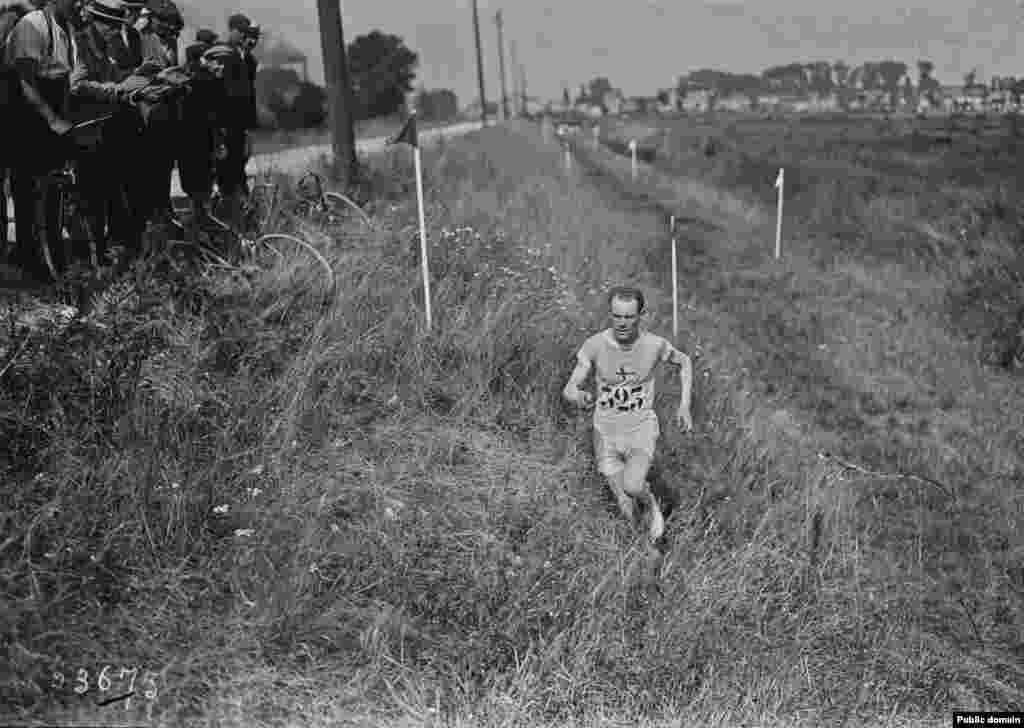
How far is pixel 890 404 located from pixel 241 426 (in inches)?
276

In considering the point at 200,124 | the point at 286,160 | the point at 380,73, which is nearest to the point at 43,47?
the point at 200,124

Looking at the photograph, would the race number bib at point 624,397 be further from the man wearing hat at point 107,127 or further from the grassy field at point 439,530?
the man wearing hat at point 107,127

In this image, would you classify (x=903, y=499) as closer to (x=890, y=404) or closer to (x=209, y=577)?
(x=890, y=404)

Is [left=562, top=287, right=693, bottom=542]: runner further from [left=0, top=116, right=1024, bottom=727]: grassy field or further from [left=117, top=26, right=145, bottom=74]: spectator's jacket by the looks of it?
[left=117, top=26, right=145, bottom=74]: spectator's jacket

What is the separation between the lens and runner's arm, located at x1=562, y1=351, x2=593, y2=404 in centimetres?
530

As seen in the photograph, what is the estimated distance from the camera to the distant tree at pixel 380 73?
170 feet

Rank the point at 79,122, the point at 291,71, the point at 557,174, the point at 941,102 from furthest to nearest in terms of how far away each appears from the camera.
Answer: the point at 941,102
the point at 291,71
the point at 557,174
the point at 79,122

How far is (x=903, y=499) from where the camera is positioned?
7477 mm

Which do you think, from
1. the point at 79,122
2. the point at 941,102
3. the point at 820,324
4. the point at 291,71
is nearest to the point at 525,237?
the point at 820,324

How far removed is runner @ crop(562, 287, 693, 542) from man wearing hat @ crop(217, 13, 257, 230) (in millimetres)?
3428

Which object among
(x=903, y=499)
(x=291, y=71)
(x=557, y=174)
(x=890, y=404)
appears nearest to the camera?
(x=903, y=499)

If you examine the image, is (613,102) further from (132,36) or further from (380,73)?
(132,36)

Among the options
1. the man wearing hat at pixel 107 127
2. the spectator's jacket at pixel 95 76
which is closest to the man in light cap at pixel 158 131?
the man wearing hat at pixel 107 127

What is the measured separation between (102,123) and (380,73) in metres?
48.9
